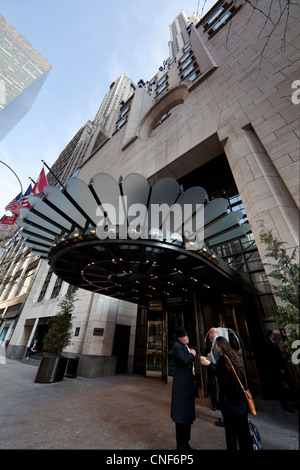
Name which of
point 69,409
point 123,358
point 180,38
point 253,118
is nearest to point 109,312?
point 123,358

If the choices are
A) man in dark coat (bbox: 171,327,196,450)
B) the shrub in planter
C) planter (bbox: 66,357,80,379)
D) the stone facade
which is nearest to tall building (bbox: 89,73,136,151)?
the stone facade

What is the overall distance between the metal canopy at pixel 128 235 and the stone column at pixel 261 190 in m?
0.96

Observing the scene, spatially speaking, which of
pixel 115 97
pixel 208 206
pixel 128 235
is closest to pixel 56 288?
pixel 128 235

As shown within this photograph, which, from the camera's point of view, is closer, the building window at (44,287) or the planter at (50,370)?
the planter at (50,370)

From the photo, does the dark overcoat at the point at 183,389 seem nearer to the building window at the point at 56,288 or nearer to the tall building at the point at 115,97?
the building window at the point at 56,288

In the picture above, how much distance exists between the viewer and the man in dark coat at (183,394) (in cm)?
295

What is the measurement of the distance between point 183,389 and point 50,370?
8.13m

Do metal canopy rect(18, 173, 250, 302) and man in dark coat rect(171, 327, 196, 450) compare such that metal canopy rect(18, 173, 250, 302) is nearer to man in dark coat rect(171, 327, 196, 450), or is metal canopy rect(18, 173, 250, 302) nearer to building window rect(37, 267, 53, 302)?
man in dark coat rect(171, 327, 196, 450)

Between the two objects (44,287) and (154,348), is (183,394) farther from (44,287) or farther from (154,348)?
(44,287)

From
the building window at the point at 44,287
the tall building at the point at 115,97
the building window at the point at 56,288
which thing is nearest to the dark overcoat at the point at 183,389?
the building window at the point at 56,288

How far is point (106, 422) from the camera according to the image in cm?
431

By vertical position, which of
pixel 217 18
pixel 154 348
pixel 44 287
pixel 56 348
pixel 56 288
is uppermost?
pixel 217 18

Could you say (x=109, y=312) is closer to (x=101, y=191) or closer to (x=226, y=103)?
(x=101, y=191)
